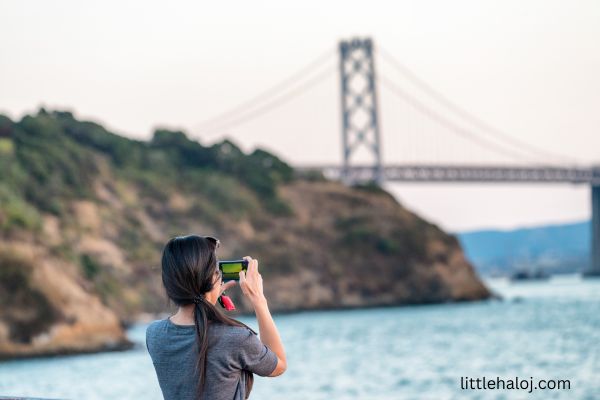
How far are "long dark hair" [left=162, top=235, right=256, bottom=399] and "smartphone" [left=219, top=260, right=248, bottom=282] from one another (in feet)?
0.15

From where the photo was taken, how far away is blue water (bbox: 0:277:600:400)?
21562 millimetres

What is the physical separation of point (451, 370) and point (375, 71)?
49159mm

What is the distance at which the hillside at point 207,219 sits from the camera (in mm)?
48375

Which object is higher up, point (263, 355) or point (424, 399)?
point (263, 355)

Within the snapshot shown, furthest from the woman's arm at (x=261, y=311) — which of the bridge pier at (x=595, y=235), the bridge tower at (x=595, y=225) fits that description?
the bridge pier at (x=595, y=235)

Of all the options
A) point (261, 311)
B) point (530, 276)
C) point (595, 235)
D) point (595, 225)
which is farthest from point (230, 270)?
point (530, 276)

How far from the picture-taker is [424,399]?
20.0 meters

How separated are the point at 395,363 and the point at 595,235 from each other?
2290 inches

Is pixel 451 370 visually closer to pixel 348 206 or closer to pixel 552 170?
pixel 552 170

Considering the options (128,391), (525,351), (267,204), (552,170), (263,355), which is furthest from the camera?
(267,204)

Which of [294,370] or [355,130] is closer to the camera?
[294,370]

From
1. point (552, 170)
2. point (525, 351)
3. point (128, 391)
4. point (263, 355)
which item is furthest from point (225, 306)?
point (552, 170)

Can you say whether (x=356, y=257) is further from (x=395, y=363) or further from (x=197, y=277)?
(x=197, y=277)

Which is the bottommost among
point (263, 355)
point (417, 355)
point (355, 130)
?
point (417, 355)
